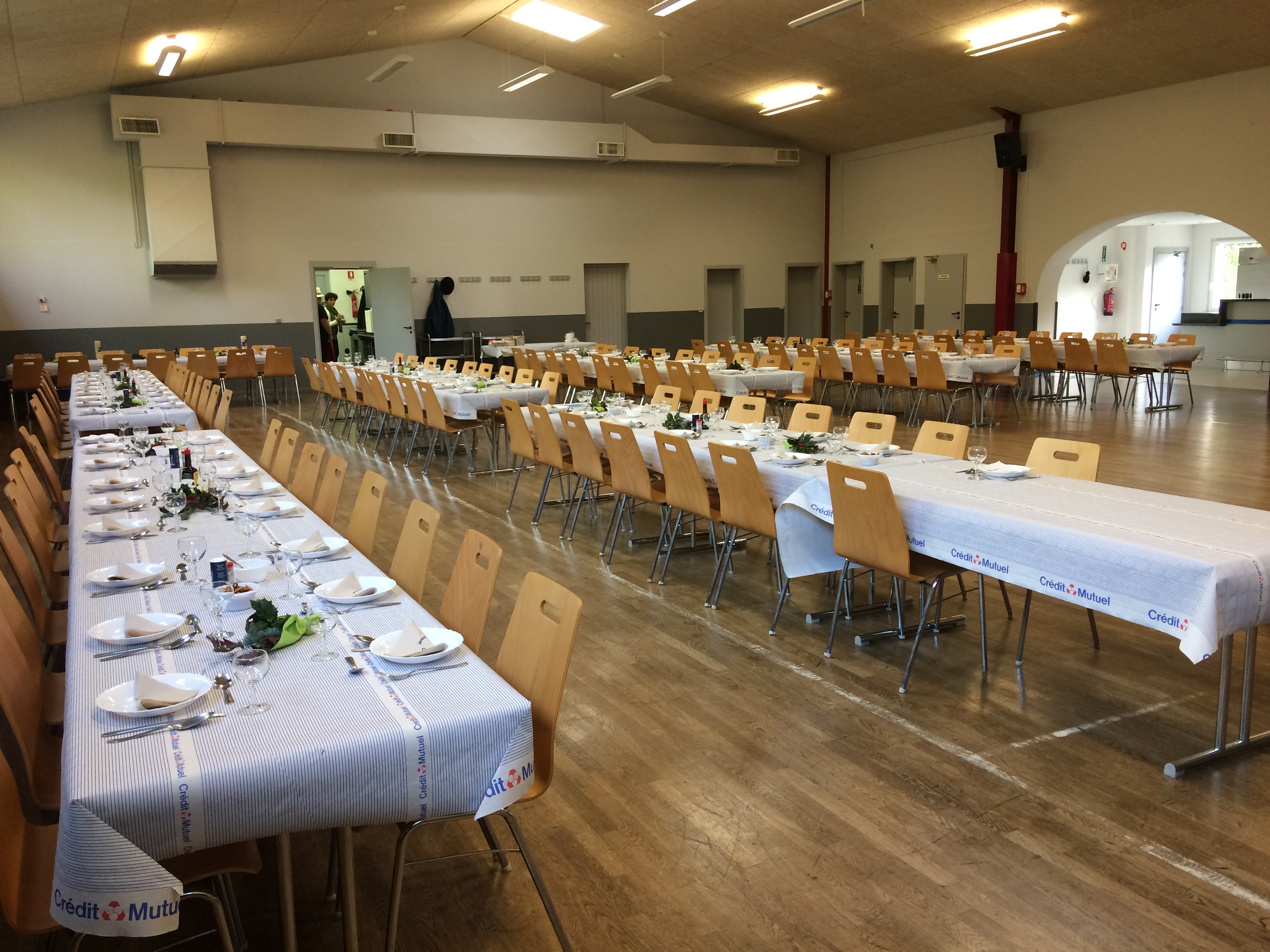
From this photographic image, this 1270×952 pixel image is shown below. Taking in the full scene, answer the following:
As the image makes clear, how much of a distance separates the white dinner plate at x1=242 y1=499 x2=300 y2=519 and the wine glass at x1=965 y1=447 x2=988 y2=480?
2859mm

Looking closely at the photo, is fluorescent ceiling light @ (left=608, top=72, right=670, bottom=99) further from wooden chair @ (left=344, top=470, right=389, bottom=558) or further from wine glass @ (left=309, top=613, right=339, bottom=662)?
wine glass @ (left=309, top=613, right=339, bottom=662)

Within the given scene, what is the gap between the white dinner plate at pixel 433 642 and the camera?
2283mm

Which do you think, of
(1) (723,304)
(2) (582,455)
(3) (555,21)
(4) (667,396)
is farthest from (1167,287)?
(2) (582,455)

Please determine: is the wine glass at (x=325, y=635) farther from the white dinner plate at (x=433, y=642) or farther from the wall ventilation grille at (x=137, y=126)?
the wall ventilation grille at (x=137, y=126)

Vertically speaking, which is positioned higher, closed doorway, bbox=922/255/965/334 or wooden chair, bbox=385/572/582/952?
closed doorway, bbox=922/255/965/334

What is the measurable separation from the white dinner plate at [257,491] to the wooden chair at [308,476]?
0.35 meters

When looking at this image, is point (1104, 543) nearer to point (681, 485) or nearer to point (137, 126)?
point (681, 485)

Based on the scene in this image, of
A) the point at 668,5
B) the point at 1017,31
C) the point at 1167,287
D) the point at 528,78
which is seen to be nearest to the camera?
the point at 668,5

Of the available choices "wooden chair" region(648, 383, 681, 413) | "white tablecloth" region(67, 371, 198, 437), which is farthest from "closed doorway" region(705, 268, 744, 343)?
"white tablecloth" region(67, 371, 198, 437)

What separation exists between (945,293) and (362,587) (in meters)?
16.5

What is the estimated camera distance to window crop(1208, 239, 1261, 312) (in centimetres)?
1953

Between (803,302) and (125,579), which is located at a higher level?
(803,302)

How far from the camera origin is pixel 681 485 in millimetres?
5059

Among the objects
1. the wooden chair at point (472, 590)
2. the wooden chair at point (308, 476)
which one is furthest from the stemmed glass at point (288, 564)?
the wooden chair at point (308, 476)
